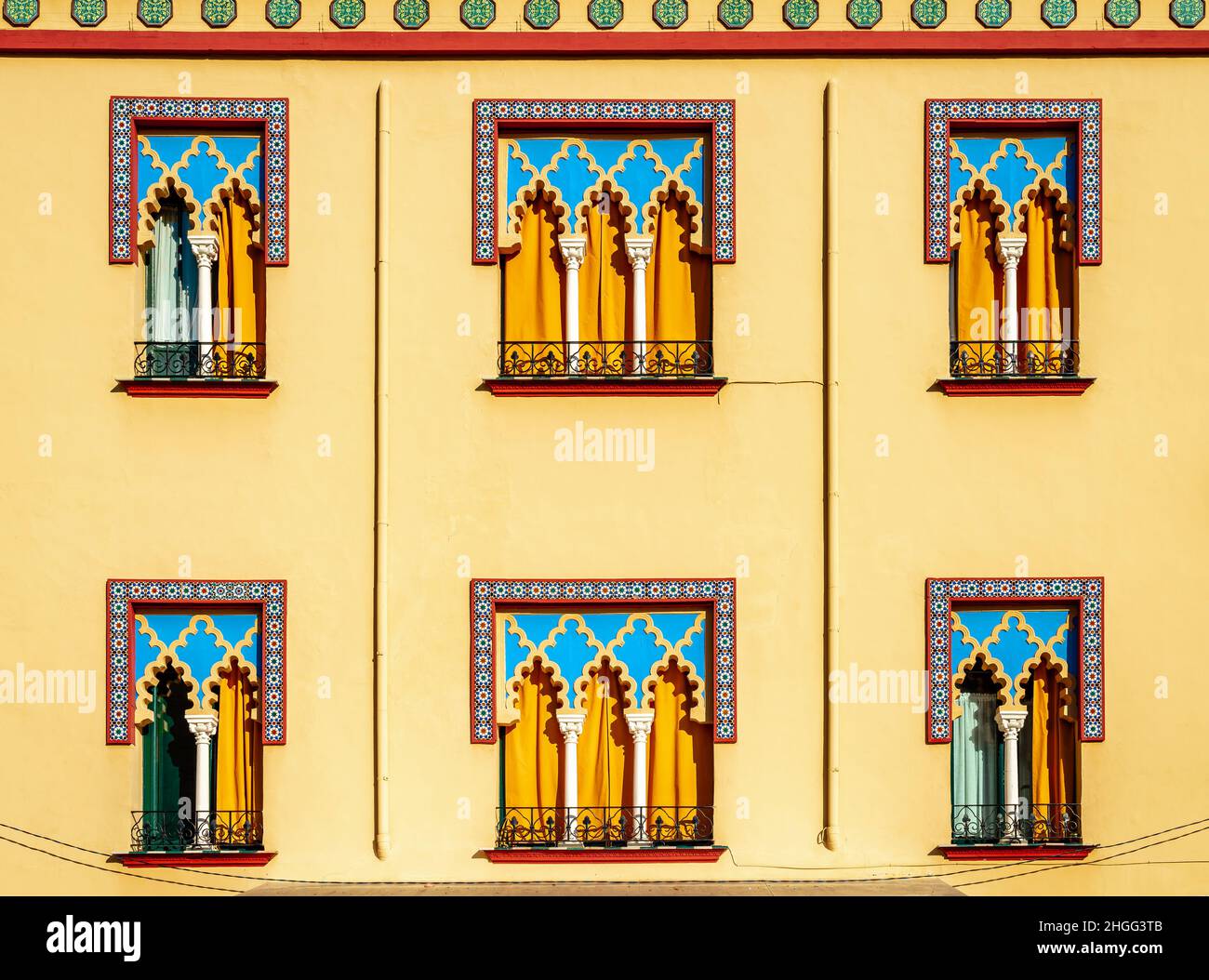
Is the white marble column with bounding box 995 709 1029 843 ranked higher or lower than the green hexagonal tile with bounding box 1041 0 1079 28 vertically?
lower

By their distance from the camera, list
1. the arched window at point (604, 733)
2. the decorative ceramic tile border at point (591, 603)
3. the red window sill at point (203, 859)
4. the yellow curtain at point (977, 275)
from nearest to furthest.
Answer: the red window sill at point (203, 859)
the decorative ceramic tile border at point (591, 603)
the arched window at point (604, 733)
the yellow curtain at point (977, 275)

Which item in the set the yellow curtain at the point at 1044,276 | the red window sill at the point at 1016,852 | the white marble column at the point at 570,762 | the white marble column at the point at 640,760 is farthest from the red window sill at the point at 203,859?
the yellow curtain at the point at 1044,276

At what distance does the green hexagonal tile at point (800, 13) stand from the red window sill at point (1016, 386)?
2.77 metres

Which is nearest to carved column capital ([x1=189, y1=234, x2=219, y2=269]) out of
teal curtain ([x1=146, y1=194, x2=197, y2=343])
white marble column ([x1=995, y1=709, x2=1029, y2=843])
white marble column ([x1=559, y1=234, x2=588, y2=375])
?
teal curtain ([x1=146, y1=194, x2=197, y2=343])

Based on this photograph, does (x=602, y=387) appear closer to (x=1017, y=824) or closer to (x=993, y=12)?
(x=993, y=12)

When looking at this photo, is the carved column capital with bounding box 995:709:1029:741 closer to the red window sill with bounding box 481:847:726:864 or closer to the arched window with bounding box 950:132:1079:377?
the red window sill with bounding box 481:847:726:864

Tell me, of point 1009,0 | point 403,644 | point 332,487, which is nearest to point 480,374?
point 332,487

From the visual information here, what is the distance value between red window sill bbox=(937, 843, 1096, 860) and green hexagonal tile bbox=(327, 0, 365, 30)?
7286mm

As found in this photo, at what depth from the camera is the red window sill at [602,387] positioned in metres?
10.4

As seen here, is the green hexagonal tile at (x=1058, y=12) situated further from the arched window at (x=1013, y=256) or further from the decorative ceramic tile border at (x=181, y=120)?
the decorative ceramic tile border at (x=181, y=120)

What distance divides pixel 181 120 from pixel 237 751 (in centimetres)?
458

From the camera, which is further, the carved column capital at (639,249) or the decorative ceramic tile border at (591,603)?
the carved column capital at (639,249)

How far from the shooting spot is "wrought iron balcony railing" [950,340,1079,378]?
417 inches
